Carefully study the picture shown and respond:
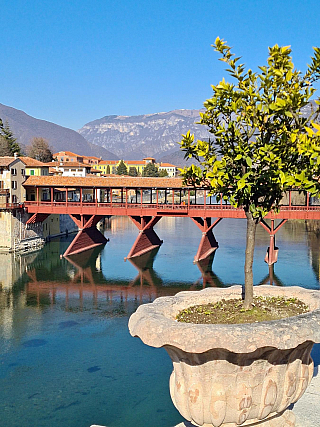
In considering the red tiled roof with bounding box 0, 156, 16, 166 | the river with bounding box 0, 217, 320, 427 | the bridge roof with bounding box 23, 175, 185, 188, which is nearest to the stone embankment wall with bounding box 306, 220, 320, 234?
the river with bounding box 0, 217, 320, 427

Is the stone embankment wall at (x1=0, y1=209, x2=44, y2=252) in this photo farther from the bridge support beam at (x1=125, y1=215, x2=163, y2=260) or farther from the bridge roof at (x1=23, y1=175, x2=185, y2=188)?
the bridge support beam at (x1=125, y1=215, x2=163, y2=260)

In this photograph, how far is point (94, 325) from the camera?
22219 mm

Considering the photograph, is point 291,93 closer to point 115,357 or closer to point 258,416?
point 258,416

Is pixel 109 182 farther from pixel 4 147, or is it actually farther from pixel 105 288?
pixel 4 147

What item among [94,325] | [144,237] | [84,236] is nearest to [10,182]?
[84,236]

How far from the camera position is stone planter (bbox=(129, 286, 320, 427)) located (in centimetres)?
736

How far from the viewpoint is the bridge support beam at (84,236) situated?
4106cm

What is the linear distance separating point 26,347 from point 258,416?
13.5 metres

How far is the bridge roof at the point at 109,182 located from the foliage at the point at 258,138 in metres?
29.2

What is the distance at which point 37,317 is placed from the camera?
929 inches

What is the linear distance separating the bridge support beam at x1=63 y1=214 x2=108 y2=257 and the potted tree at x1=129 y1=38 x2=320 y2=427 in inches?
1251

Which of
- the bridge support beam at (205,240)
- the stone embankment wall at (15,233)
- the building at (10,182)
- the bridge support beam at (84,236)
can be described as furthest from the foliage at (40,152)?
the bridge support beam at (205,240)

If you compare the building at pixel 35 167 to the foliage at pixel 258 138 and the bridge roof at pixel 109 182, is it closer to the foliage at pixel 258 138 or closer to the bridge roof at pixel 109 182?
the bridge roof at pixel 109 182

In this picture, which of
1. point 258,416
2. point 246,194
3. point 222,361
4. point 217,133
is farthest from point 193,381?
point 217,133
